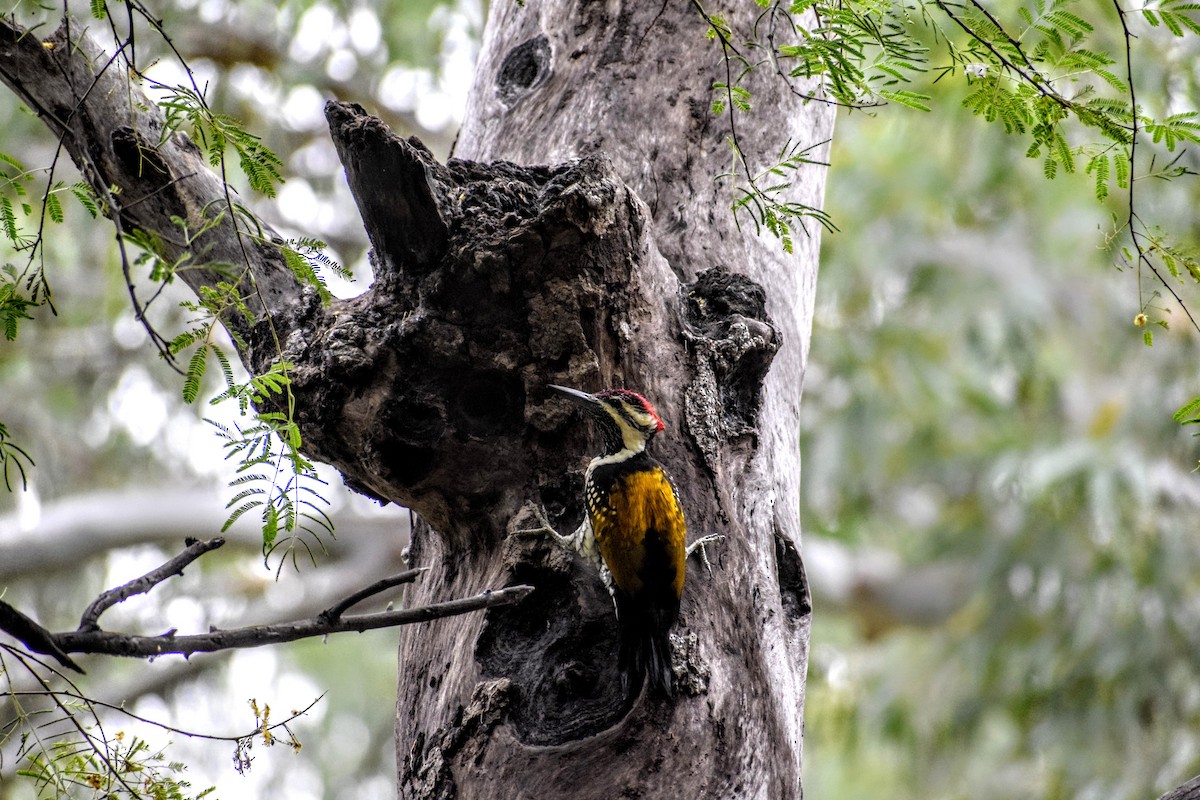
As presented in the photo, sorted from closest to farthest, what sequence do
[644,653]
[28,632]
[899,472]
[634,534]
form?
[28,632] → [644,653] → [634,534] → [899,472]

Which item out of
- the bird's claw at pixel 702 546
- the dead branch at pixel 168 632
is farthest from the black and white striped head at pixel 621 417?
the dead branch at pixel 168 632

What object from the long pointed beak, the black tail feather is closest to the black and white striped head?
the long pointed beak

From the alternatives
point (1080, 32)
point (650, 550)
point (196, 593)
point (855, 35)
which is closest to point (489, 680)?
point (650, 550)

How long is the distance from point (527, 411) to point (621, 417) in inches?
8.7

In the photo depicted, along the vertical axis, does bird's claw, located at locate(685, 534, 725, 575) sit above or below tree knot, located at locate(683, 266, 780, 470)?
below

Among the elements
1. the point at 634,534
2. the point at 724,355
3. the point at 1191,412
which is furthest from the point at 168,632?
the point at 1191,412

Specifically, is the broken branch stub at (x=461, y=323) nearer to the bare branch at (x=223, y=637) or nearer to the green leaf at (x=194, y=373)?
the green leaf at (x=194, y=373)

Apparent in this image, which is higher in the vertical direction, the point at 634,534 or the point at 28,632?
the point at 634,534

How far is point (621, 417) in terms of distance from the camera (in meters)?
2.58

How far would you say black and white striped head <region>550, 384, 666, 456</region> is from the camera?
2.46 m

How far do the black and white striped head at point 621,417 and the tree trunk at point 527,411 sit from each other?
0.04 metres

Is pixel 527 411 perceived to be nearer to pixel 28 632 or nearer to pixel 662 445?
pixel 662 445

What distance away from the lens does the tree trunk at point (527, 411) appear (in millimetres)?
2270

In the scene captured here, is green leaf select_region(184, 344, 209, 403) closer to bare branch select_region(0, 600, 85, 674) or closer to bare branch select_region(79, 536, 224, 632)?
bare branch select_region(79, 536, 224, 632)
